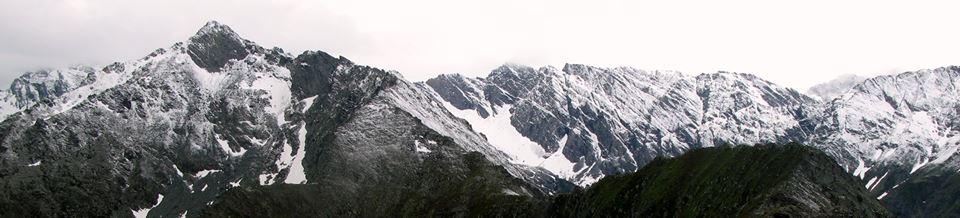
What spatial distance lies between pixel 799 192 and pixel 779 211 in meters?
17.6

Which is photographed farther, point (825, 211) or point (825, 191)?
point (825, 191)

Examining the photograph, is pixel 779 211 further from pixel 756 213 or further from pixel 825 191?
pixel 825 191

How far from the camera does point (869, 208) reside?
19825cm

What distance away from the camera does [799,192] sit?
186m

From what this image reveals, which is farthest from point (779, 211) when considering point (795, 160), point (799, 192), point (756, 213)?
point (795, 160)

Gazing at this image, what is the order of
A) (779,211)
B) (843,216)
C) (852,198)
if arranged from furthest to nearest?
(852,198)
(843,216)
(779,211)

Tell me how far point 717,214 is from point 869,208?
29709 mm

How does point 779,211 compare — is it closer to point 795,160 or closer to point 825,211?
point 825,211

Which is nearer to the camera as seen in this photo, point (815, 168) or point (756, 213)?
point (756, 213)

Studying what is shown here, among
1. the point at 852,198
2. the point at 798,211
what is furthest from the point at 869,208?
the point at 798,211

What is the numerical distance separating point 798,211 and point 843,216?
13835 mm

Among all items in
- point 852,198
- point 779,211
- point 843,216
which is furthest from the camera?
point 852,198

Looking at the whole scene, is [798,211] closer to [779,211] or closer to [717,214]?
[779,211]

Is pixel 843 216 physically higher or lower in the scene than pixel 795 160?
lower
